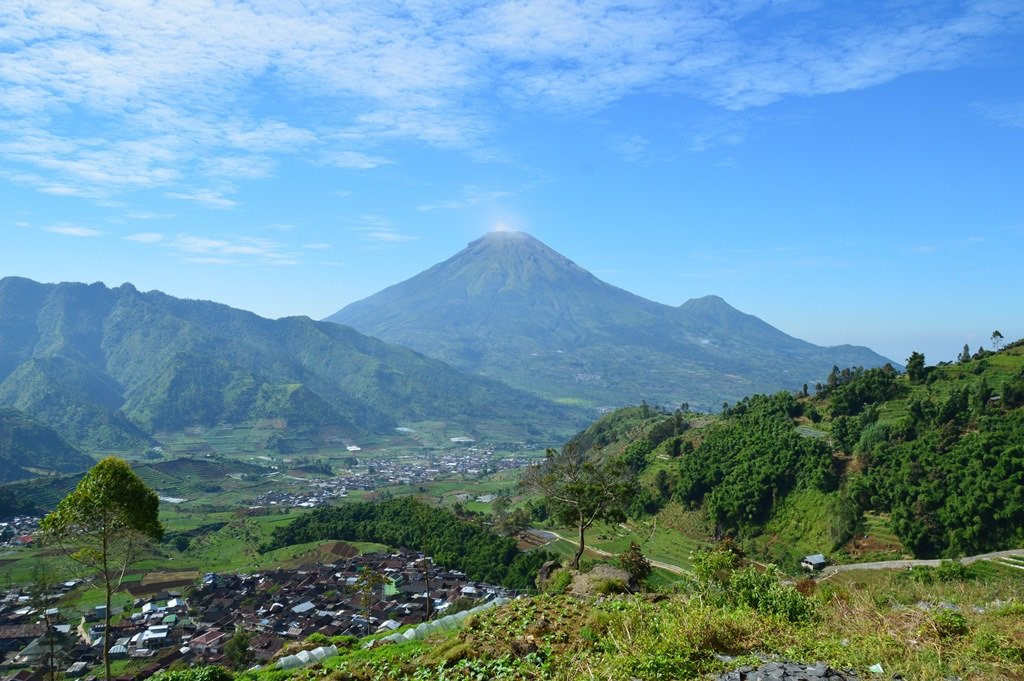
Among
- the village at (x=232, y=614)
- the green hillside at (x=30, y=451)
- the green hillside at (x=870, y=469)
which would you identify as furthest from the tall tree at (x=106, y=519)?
the green hillside at (x=30, y=451)

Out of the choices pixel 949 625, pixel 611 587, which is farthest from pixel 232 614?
pixel 949 625

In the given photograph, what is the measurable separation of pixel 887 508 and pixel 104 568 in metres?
35.7

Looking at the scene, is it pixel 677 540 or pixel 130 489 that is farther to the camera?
pixel 677 540

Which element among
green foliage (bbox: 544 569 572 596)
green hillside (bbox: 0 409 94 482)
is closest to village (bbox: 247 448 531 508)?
green hillside (bbox: 0 409 94 482)

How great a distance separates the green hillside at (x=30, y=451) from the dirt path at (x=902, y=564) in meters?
120

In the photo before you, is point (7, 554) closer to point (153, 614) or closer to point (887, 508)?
point (153, 614)

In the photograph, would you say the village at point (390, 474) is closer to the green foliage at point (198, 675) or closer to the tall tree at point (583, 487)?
the tall tree at point (583, 487)

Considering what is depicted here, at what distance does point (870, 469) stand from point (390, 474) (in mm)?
94671

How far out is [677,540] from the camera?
37906mm

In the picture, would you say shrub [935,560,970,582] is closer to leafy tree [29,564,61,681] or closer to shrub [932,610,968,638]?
shrub [932,610,968,638]

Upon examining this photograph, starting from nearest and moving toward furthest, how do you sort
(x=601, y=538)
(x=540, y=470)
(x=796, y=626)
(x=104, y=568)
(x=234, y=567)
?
(x=796, y=626), (x=104, y=568), (x=540, y=470), (x=601, y=538), (x=234, y=567)

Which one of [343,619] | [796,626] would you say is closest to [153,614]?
[343,619]

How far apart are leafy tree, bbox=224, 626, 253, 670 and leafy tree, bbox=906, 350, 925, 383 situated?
47.5 m

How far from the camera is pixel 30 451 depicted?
333 feet
